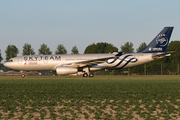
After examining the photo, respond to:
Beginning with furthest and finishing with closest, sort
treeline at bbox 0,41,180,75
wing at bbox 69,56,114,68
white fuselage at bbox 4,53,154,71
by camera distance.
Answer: treeline at bbox 0,41,180,75
white fuselage at bbox 4,53,154,71
wing at bbox 69,56,114,68

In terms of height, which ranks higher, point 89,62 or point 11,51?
point 11,51

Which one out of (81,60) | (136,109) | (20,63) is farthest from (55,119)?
(20,63)

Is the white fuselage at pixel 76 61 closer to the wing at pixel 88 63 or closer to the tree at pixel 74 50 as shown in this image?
the wing at pixel 88 63

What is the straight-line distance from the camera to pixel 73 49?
196 feet

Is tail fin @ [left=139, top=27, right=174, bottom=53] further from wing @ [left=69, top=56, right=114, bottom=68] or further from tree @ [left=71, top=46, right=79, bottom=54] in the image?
tree @ [left=71, top=46, right=79, bottom=54]

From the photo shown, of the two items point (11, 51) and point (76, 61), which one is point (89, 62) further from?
point (11, 51)

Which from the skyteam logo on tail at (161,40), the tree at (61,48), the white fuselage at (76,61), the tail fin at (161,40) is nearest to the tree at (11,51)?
the tree at (61,48)

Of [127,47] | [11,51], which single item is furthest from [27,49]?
[127,47]

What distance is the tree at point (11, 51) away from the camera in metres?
56.4

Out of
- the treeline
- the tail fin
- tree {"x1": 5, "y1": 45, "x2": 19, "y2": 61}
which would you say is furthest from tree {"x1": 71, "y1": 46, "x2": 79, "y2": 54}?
the tail fin

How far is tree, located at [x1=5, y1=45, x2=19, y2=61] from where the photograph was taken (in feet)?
185

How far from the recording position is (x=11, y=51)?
56.9 metres

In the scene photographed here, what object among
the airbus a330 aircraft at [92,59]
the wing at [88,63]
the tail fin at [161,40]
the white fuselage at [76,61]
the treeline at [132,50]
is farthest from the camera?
the treeline at [132,50]

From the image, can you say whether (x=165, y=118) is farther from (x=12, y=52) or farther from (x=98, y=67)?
(x=12, y=52)
